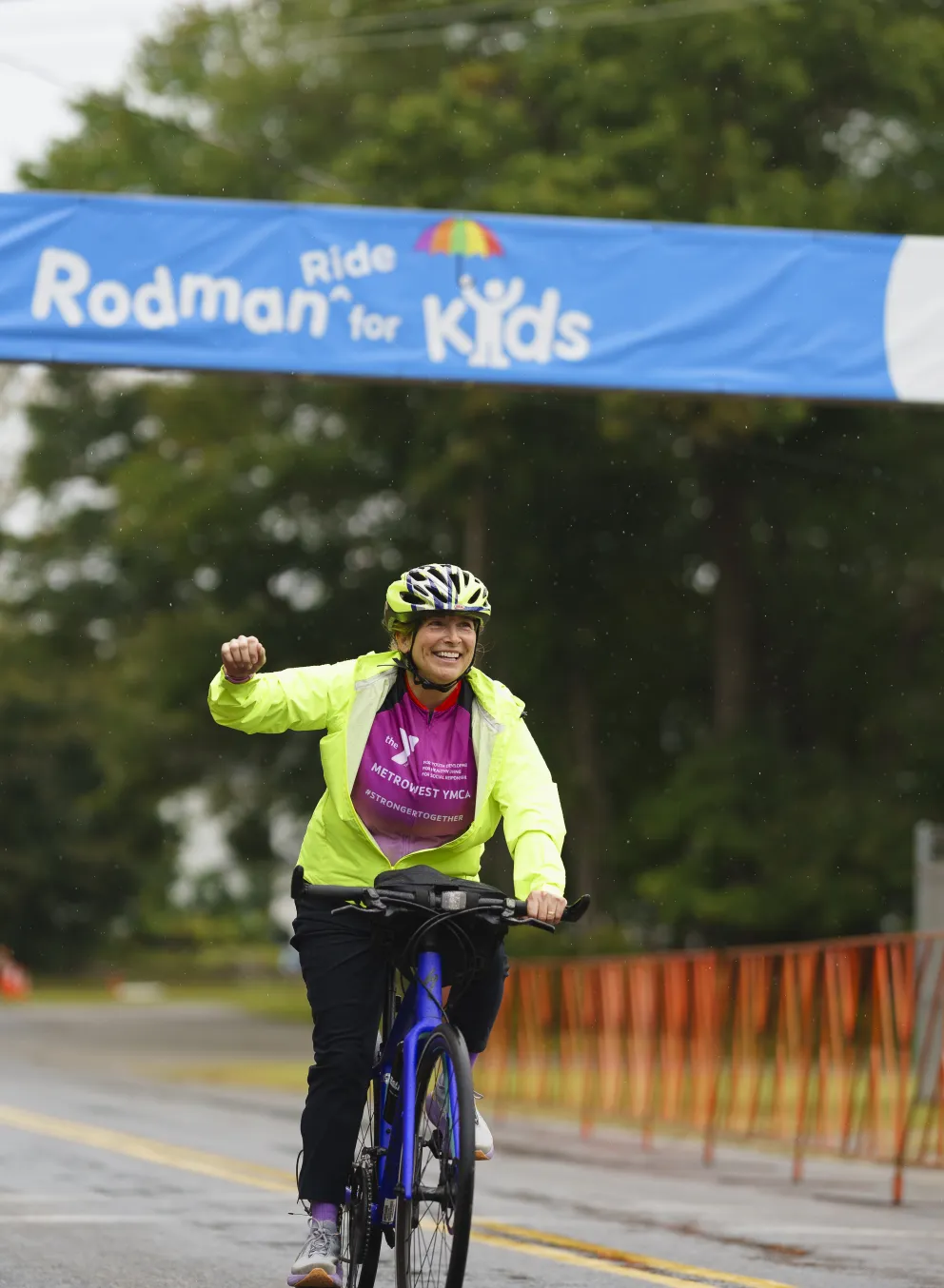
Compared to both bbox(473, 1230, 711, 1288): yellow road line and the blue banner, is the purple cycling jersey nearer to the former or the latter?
bbox(473, 1230, 711, 1288): yellow road line

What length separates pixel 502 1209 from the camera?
1094 centimetres

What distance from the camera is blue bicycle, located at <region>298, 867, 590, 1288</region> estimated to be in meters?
5.93

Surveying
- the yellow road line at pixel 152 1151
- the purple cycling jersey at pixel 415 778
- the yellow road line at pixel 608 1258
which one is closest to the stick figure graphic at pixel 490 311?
the yellow road line at pixel 152 1151

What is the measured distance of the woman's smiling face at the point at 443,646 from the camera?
6.45 meters

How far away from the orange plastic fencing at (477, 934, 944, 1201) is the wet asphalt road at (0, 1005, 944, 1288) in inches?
14.9

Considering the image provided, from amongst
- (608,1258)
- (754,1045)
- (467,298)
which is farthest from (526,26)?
(608,1258)

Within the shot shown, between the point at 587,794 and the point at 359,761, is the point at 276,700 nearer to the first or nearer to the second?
the point at 359,761

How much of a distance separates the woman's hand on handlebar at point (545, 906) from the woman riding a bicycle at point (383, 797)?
0.82ft

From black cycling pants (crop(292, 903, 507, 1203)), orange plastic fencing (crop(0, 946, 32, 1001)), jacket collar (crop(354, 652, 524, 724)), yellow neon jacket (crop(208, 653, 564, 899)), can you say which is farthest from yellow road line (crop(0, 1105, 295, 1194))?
orange plastic fencing (crop(0, 946, 32, 1001))

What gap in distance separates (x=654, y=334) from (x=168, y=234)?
306 cm

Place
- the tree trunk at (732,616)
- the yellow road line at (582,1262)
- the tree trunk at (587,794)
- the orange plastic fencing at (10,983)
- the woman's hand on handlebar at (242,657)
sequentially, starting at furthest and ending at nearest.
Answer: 1. the orange plastic fencing at (10,983)
2. the tree trunk at (587,794)
3. the tree trunk at (732,616)
4. the yellow road line at (582,1262)
5. the woman's hand on handlebar at (242,657)

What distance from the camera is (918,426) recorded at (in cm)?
3341

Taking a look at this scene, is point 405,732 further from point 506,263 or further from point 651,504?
point 651,504

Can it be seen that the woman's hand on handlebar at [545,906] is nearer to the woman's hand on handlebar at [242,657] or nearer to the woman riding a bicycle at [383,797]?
the woman riding a bicycle at [383,797]
